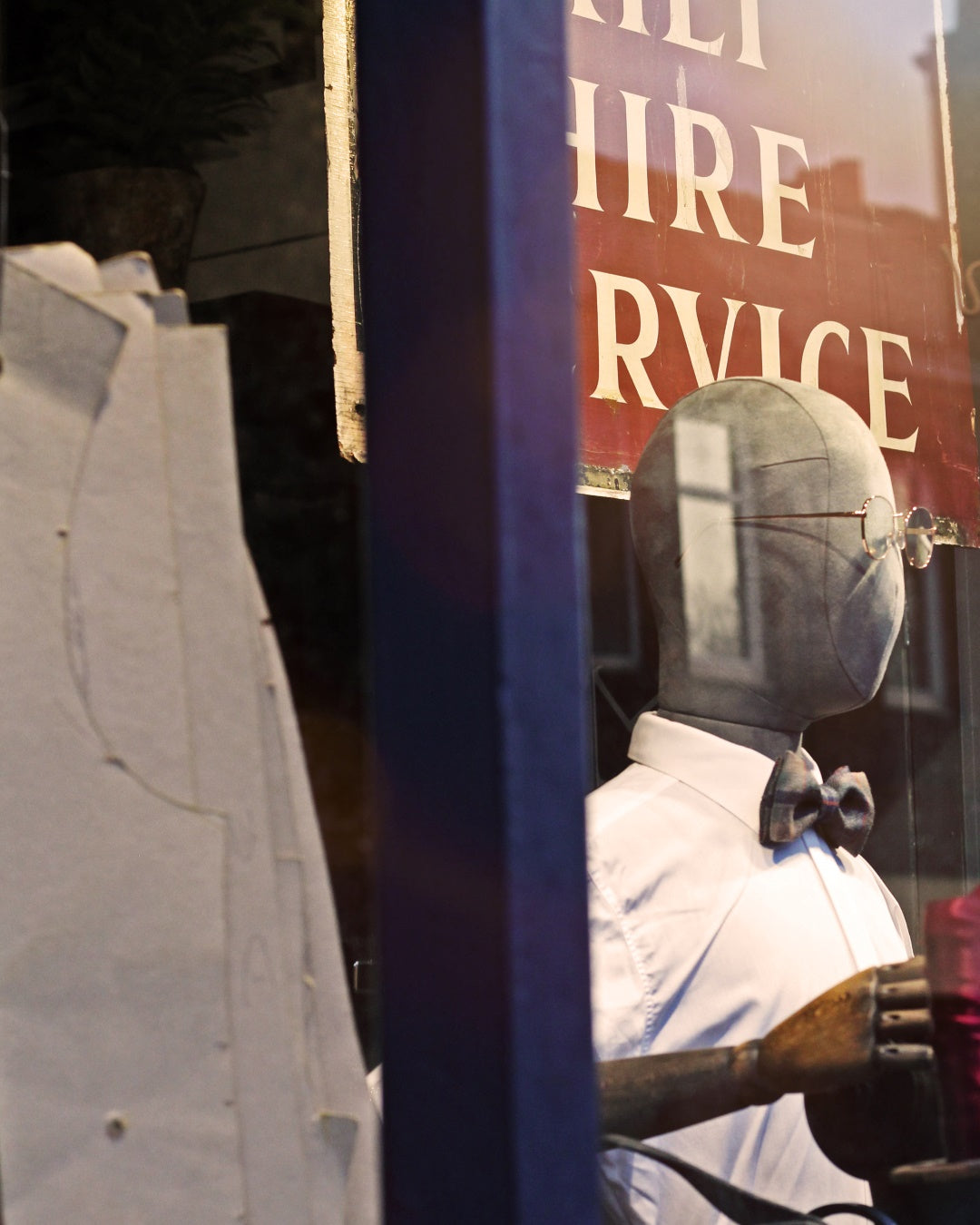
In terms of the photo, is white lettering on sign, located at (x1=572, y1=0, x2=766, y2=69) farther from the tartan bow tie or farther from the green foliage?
the tartan bow tie

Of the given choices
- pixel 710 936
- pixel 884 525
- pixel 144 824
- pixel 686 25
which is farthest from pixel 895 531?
pixel 144 824

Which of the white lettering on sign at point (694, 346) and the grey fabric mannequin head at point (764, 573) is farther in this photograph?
the white lettering on sign at point (694, 346)

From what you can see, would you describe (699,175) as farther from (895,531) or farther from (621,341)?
(895,531)

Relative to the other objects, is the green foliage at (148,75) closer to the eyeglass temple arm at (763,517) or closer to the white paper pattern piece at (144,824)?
the white paper pattern piece at (144,824)

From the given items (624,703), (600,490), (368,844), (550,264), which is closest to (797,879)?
(624,703)

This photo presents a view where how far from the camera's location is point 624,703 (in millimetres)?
1367

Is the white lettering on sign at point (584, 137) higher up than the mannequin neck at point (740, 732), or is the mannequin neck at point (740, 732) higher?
the white lettering on sign at point (584, 137)

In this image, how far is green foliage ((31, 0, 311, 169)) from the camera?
0.92 metres

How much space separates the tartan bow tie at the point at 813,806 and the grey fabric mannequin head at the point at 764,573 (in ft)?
0.09

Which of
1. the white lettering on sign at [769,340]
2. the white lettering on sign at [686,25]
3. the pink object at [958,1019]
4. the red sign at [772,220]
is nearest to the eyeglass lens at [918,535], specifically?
the red sign at [772,220]

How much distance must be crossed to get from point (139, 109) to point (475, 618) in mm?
431

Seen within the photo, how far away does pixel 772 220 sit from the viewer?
1.59 meters

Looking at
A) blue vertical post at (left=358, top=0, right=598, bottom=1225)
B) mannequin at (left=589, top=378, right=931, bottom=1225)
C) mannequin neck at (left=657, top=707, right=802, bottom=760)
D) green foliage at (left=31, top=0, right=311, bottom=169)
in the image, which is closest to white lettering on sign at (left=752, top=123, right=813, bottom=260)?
mannequin at (left=589, top=378, right=931, bottom=1225)

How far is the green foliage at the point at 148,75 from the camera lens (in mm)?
915
